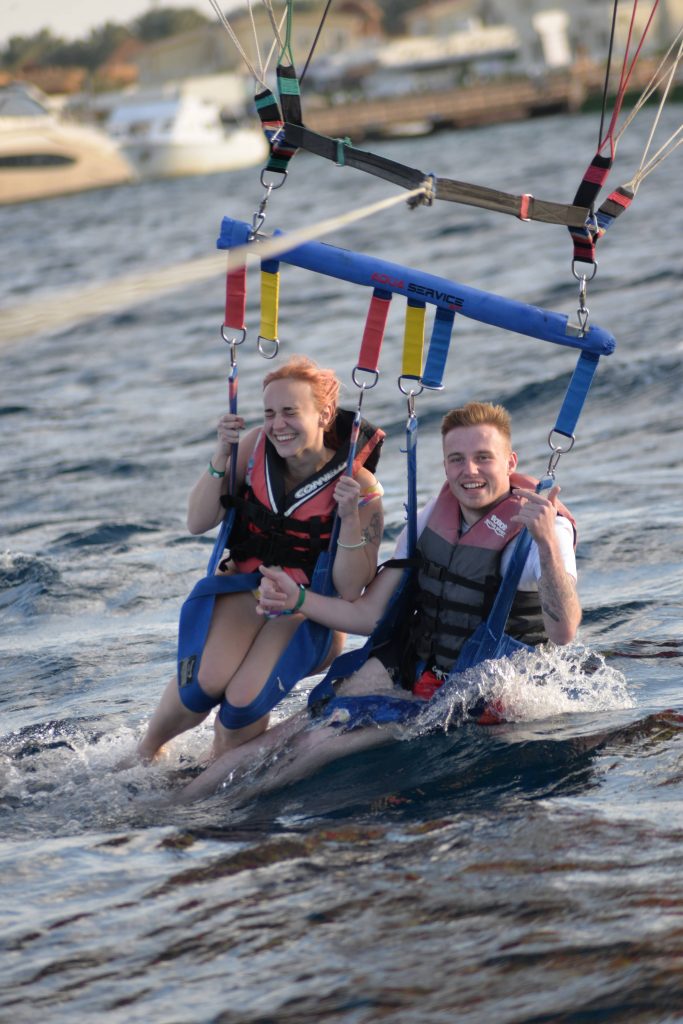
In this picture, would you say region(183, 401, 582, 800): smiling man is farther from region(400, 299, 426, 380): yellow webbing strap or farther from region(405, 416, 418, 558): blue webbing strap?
region(400, 299, 426, 380): yellow webbing strap

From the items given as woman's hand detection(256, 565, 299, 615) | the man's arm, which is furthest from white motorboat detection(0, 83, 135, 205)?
the man's arm

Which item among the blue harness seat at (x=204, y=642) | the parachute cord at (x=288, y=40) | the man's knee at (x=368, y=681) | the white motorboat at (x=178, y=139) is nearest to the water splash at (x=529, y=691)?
the man's knee at (x=368, y=681)

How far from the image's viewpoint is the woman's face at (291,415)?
16.9 feet

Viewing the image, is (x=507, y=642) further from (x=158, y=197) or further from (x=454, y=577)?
(x=158, y=197)

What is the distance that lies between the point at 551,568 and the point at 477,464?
1.75 feet

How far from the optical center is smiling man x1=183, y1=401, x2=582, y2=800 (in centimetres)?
509

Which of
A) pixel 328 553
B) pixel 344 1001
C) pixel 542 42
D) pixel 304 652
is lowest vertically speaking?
pixel 344 1001

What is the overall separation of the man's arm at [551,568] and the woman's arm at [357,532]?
582 millimetres

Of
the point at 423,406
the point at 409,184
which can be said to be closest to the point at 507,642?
the point at 409,184

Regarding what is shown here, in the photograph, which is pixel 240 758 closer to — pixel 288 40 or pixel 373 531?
pixel 373 531

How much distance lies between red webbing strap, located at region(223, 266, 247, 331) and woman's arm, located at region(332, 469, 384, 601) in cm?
71

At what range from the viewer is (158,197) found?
51.6 m

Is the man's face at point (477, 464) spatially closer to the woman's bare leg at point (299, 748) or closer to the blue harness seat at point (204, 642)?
the blue harness seat at point (204, 642)

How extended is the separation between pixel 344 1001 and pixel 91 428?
10.8m
